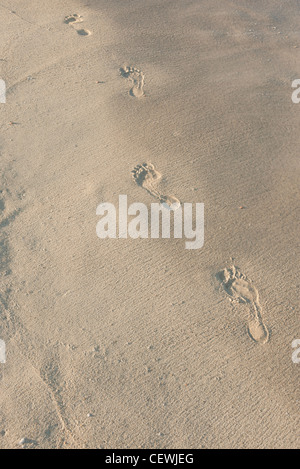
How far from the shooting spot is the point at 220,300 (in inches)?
109

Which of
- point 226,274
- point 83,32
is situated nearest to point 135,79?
point 83,32

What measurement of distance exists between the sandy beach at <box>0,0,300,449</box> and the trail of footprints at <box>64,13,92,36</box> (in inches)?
0.7

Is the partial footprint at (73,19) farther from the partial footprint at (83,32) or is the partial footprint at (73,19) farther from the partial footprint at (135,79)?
the partial footprint at (135,79)

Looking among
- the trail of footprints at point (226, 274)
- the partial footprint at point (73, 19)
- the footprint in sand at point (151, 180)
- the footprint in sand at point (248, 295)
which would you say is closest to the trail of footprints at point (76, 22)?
the partial footprint at point (73, 19)

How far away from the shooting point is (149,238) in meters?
3.01

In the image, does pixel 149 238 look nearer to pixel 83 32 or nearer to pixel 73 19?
pixel 83 32

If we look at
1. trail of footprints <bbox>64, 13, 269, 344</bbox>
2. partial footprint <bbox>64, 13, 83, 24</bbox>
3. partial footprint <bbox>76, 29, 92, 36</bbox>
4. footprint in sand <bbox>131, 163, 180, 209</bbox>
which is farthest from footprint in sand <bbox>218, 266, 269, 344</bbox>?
partial footprint <bbox>64, 13, 83, 24</bbox>

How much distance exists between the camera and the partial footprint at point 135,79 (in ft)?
12.6

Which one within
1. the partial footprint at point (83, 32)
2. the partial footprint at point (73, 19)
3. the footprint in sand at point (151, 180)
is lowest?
the footprint in sand at point (151, 180)

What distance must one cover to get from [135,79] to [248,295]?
2.35m

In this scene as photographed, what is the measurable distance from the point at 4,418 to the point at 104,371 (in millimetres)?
607

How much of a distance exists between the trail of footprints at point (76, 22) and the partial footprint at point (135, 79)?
2.39 ft

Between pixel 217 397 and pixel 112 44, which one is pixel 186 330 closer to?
pixel 217 397

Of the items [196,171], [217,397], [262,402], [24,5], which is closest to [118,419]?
[217,397]
